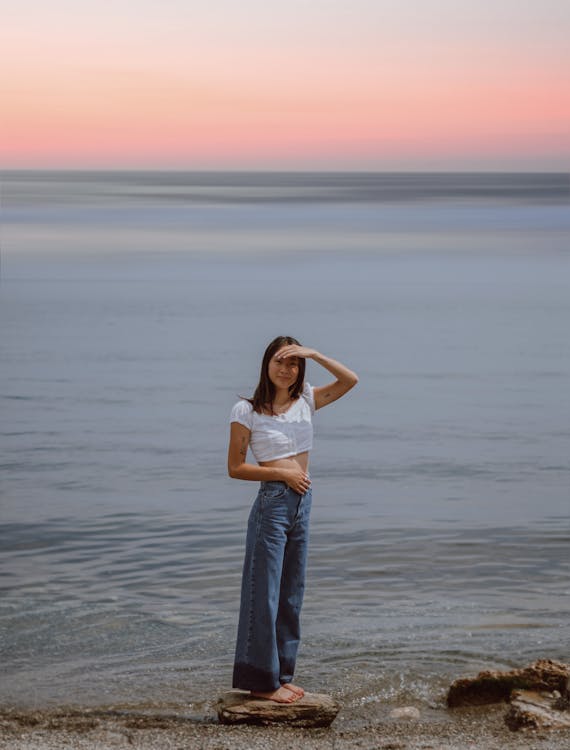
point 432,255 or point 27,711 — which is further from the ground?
point 432,255

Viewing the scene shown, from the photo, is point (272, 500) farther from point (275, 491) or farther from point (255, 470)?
point (255, 470)

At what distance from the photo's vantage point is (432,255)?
59594mm

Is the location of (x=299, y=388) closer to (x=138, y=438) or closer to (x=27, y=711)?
(x=27, y=711)

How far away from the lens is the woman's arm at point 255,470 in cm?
614

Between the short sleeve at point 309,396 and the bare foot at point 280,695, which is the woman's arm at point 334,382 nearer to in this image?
the short sleeve at point 309,396

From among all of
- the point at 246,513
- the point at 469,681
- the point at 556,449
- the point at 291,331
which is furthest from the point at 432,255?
the point at 469,681

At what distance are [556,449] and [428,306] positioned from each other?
19678 mm

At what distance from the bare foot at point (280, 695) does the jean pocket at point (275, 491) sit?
1.02m

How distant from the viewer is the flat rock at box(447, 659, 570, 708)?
6.47 meters

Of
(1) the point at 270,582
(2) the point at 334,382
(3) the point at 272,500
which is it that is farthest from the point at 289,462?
(1) the point at 270,582

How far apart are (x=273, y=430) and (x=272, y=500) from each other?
352 mm

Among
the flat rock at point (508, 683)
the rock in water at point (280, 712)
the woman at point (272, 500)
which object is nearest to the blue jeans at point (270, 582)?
the woman at point (272, 500)

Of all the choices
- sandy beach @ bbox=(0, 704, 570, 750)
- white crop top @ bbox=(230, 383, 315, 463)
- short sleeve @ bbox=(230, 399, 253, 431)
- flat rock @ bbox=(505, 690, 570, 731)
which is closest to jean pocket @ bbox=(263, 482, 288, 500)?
white crop top @ bbox=(230, 383, 315, 463)

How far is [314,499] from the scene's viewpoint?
12.5 meters
